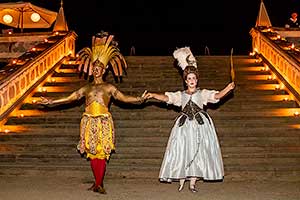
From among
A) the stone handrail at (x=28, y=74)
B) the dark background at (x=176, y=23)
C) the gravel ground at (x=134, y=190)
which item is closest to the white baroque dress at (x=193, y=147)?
the gravel ground at (x=134, y=190)

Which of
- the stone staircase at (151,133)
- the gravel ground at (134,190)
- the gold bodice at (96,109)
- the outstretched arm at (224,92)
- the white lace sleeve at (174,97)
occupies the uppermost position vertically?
the outstretched arm at (224,92)

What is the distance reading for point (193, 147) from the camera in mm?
8836

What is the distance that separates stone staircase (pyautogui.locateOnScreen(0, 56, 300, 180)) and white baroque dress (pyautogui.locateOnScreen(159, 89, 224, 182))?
1352mm

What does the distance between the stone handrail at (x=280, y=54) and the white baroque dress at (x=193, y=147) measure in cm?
436

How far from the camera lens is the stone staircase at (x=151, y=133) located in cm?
1038

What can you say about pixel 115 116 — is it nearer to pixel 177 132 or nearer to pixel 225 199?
pixel 177 132

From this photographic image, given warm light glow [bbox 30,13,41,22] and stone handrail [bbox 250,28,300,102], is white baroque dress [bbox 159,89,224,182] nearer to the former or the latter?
stone handrail [bbox 250,28,300,102]

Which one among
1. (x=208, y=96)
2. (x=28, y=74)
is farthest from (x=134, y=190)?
(x=28, y=74)

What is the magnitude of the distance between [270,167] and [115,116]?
3.69 m

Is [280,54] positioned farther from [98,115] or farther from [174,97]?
[98,115]

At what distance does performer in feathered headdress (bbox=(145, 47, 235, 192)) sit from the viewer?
28.9 feet

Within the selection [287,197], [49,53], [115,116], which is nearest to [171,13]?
[49,53]

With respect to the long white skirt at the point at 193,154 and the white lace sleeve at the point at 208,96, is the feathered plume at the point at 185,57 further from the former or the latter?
the long white skirt at the point at 193,154

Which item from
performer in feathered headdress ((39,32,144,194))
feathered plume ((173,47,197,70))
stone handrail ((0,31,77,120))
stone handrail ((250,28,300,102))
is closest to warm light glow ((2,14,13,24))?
stone handrail ((0,31,77,120))
